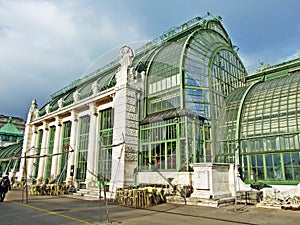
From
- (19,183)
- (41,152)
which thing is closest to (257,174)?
(41,152)

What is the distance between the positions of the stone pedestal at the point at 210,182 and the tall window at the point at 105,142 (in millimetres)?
10097

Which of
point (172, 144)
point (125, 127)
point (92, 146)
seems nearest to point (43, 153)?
point (92, 146)

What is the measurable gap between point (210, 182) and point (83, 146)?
58.8 feet

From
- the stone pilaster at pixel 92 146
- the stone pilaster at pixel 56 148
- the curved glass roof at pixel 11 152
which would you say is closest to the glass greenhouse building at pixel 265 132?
the stone pilaster at pixel 92 146

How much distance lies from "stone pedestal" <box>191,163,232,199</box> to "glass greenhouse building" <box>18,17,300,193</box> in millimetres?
2624

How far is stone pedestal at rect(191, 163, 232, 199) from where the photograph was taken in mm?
16109

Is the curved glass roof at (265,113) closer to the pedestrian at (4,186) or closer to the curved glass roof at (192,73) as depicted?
the curved glass roof at (192,73)

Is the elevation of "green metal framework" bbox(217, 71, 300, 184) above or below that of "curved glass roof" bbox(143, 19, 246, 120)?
below

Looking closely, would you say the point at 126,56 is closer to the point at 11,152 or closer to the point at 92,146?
the point at 92,146

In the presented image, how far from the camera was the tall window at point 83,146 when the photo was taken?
2807 cm

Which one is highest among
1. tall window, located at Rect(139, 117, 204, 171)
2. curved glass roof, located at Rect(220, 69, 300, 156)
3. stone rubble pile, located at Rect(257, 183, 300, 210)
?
curved glass roof, located at Rect(220, 69, 300, 156)

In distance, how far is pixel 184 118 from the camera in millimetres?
20516

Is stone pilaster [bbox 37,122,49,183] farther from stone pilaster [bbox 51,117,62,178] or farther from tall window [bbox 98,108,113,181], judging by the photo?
tall window [bbox 98,108,113,181]

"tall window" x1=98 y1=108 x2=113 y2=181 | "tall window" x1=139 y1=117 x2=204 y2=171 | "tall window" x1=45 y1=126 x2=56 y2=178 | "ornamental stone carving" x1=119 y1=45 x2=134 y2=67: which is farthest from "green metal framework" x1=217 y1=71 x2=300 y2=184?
"tall window" x1=45 y1=126 x2=56 y2=178
